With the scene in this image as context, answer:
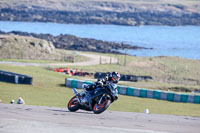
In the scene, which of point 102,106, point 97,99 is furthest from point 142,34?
point 102,106

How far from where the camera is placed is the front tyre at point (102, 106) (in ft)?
52.9

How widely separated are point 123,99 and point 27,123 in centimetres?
1608

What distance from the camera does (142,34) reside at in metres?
153

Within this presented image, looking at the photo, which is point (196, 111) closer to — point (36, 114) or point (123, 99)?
point (123, 99)

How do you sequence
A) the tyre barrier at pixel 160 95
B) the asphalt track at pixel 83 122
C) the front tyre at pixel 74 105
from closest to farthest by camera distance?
1. the asphalt track at pixel 83 122
2. the front tyre at pixel 74 105
3. the tyre barrier at pixel 160 95

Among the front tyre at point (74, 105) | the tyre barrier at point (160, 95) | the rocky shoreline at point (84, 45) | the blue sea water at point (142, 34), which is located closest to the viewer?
the front tyre at point (74, 105)

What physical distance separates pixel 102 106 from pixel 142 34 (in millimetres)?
137928

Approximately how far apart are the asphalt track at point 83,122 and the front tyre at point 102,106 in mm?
278

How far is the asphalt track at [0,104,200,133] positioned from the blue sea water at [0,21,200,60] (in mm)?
73390

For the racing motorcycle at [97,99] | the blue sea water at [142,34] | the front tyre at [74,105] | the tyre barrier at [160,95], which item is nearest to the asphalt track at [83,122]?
the front tyre at [74,105]

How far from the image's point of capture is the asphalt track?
512 inches

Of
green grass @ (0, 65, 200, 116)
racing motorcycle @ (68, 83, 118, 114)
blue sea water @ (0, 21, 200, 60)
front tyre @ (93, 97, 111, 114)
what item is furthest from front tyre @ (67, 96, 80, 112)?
blue sea water @ (0, 21, 200, 60)

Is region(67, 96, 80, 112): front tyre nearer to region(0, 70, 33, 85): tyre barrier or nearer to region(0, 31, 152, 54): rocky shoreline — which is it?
region(0, 70, 33, 85): tyre barrier

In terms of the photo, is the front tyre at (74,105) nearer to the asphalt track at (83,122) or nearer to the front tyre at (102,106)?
the asphalt track at (83,122)
